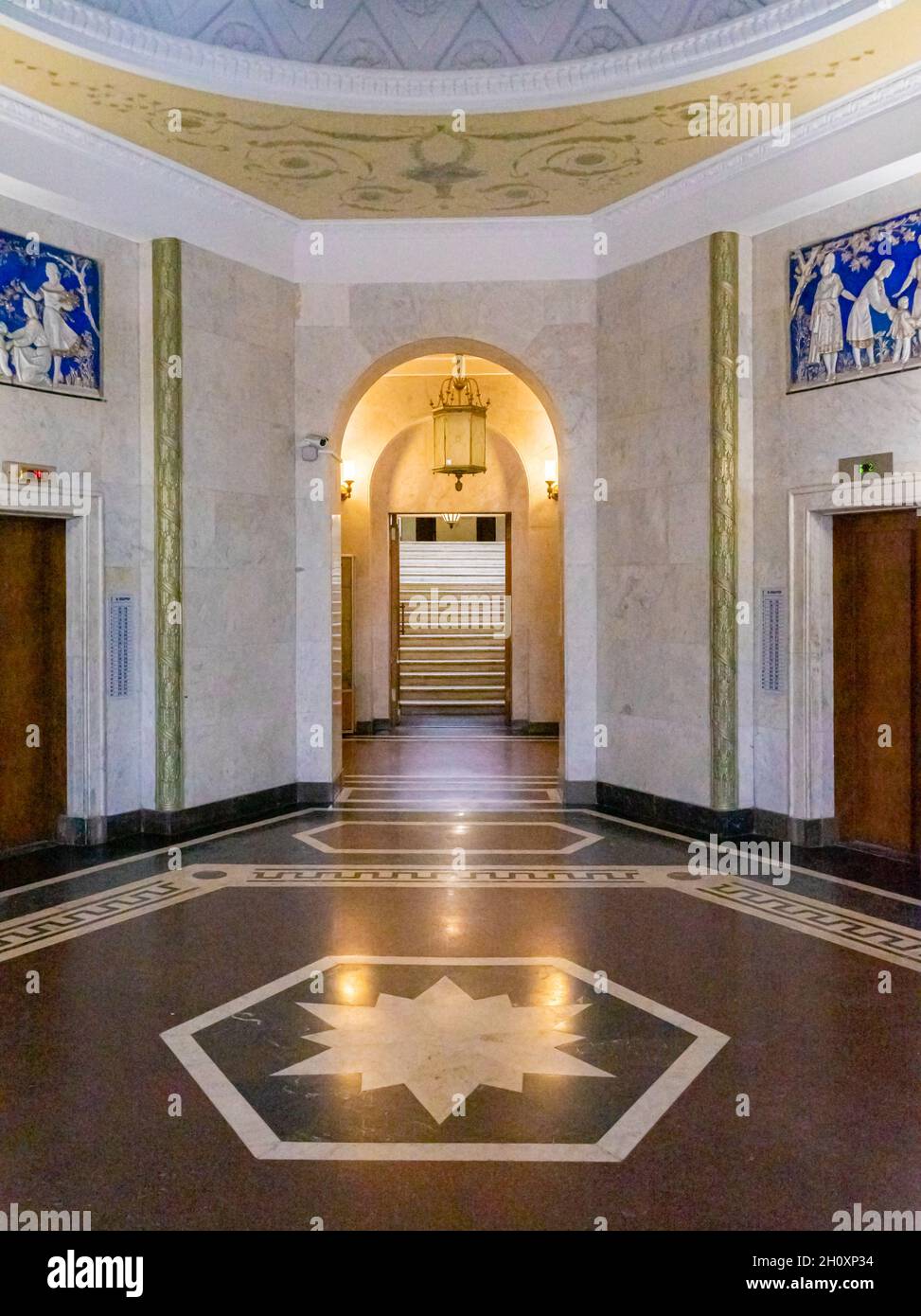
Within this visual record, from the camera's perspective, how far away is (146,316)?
23.8 ft

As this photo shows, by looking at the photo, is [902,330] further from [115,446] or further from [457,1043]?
[115,446]

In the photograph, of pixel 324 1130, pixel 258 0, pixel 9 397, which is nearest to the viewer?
pixel 324 1130

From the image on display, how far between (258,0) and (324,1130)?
237 inches

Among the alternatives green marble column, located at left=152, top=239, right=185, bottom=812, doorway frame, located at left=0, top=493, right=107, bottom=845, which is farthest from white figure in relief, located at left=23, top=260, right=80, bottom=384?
doorway frame, located at left=0, top=493, right=107, bottom=845

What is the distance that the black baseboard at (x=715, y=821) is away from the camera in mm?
6953

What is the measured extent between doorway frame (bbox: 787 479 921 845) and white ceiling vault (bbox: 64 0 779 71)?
9.80 ft

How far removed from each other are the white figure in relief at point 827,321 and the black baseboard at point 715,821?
297 cm

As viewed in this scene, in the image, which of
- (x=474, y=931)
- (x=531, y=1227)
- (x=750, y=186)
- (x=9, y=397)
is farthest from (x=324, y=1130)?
(x=750, y=186)

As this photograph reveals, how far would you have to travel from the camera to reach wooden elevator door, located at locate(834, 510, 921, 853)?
654cm

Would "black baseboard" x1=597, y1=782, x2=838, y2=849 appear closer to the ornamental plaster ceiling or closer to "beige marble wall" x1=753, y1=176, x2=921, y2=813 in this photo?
"beige marble wall" x1=753, y1=176, x2=921, y2=813

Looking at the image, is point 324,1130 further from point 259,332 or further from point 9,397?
point 259,332

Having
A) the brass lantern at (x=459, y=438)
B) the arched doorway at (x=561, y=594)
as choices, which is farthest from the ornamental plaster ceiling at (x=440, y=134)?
the brass lantern at (x=459, y=438)

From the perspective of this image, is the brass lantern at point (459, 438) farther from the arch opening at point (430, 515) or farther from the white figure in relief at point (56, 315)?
the white figure in relief at point (56, 315)

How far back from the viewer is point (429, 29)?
614cm
